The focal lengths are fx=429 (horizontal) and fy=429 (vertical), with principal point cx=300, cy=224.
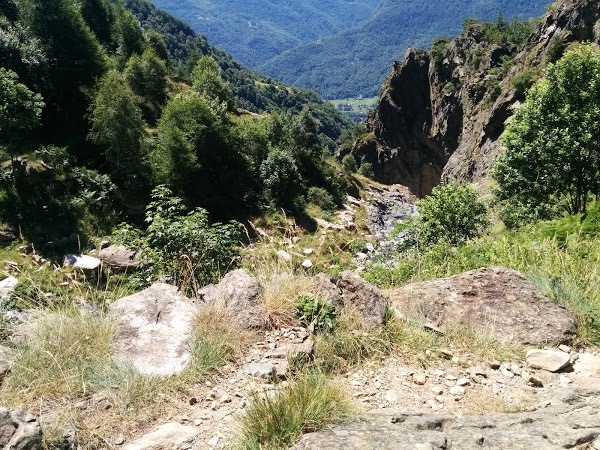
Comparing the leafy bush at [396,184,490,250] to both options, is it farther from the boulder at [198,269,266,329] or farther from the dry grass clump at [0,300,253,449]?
the dry grass clump at [0,300,253,449]

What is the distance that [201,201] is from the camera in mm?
34469

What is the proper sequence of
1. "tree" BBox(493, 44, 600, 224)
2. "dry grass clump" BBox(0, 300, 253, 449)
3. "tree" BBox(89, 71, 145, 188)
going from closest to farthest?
"dry grass clump" BBox(0, 300, 253, 449)
"tree" BBox(493, 44, 600, 224)
"tree" BBox(89, 71, 145, 188)

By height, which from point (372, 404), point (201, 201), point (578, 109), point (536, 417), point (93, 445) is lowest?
point (201, 201)

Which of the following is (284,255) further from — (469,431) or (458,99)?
(458,99)

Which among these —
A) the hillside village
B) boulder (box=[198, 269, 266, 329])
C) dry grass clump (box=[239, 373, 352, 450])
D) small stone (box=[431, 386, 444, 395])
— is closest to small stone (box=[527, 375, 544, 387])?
the hillside village

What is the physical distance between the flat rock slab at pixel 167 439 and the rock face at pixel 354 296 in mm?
2347

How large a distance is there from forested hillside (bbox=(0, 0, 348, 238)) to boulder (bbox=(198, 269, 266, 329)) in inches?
947

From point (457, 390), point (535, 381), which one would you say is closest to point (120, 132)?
point (457, 390)

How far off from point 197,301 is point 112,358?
129cm

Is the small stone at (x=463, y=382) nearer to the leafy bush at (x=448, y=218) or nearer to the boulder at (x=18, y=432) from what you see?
the boulder at (x=18, y=432)

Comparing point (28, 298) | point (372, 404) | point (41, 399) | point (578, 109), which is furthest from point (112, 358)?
point (578, 109)

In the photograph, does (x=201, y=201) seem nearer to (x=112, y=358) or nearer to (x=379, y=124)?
(x=112, y=358)

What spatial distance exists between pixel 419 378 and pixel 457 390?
37 centimetres

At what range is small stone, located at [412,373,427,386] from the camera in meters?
4.37
